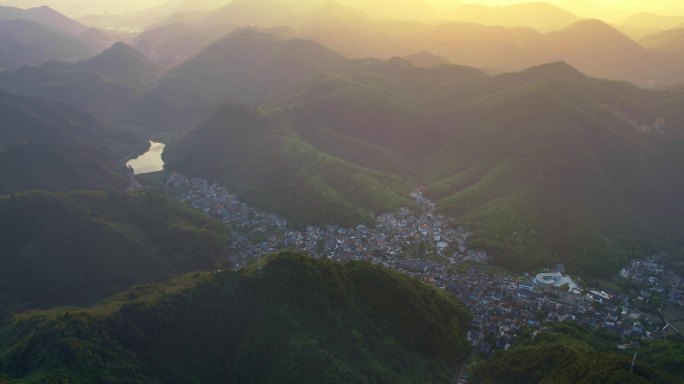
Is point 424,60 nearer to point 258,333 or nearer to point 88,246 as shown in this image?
point 88,246

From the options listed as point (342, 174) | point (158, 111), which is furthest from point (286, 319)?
point (158, 111)

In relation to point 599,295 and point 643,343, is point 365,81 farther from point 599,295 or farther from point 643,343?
point 643,343

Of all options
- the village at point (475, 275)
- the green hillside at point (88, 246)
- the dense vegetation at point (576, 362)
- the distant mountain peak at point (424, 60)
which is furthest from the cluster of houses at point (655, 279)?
the distant mountain peak at point (424, 60)

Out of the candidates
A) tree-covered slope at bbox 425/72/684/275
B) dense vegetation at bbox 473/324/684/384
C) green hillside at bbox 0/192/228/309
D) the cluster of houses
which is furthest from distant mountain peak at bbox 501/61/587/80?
green hillside at bbox 0/192/228/309

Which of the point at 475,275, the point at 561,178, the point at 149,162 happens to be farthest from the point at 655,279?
the point at 149,162

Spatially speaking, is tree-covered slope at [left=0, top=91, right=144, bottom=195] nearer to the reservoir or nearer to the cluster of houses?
the reservoir

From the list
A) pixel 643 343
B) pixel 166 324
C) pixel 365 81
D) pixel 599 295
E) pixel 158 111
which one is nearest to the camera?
pixel 166 324

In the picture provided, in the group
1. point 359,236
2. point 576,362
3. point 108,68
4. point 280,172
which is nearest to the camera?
point 576,362
